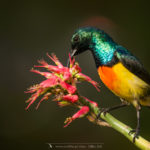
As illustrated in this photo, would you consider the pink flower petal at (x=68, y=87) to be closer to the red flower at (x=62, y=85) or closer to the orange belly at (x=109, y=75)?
the red flower at (x=62, y=85)

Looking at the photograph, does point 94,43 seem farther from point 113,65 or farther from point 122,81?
point 122,81

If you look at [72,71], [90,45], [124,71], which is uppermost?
[90,45]

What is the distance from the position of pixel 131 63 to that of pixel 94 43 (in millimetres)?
275

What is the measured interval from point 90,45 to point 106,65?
0.17 meters

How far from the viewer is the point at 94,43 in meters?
1.50

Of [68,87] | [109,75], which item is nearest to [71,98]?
[68,87]

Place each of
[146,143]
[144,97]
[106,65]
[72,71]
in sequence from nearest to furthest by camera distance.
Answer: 1. [146,143]
2. [72,71]
3. [106,65]
4. [144,97]

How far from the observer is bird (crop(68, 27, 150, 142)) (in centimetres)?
144

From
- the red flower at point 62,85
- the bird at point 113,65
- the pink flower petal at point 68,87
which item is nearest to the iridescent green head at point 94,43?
the bird at point 113,65

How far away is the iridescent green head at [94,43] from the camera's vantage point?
148cm

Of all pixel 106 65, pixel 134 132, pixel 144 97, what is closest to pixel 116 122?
pixel 134 132

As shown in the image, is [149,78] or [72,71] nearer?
[72,71]

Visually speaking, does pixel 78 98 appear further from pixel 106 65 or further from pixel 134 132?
pixel 106 65

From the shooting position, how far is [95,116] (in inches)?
42.9
